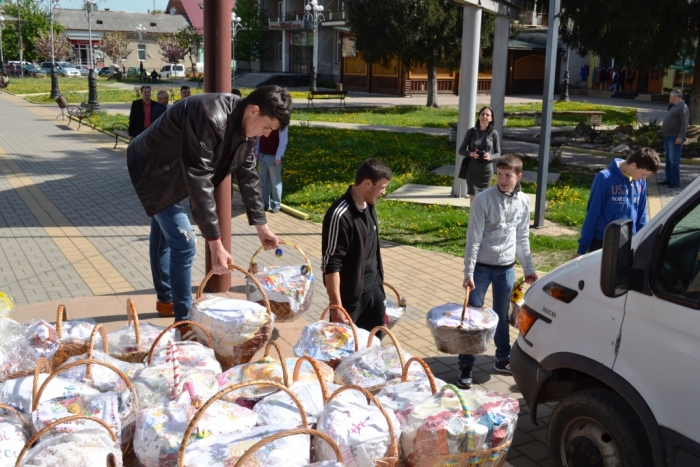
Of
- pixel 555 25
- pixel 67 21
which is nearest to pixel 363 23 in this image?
pixel 555 25

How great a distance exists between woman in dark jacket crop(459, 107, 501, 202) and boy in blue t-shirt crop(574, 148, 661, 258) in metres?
3.70

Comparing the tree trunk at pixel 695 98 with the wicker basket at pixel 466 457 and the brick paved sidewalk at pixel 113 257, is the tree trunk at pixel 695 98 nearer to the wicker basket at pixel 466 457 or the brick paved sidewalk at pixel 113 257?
the brick paved sidewalk at pixel 113 257

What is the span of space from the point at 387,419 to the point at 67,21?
9908cm

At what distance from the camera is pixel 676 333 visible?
313cm

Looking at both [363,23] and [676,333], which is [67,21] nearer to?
[363,23]

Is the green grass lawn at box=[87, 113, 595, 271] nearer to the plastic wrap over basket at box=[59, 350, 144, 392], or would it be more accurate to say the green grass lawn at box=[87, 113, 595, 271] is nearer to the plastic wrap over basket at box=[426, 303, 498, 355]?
the plastic wrap over basket at box=[426, 303, 498, 355]

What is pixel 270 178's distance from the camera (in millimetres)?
11398

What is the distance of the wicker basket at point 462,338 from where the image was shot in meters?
4.72

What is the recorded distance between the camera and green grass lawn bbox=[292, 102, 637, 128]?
89.6 feet

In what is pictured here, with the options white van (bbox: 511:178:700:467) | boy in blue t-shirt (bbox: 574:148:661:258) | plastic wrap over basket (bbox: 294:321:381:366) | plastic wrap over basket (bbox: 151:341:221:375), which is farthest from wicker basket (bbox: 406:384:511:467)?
boy in blue t-shirt (bbox: 574:148:661:258)

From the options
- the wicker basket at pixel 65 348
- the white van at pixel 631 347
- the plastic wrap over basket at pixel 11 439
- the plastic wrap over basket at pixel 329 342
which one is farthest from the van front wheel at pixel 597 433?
the wicker basket at pixel 65 348

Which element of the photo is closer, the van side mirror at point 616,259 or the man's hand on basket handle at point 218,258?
the van side mirror at point 616,259

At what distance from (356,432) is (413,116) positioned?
2765 cm

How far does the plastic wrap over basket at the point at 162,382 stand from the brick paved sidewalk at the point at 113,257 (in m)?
1.88
